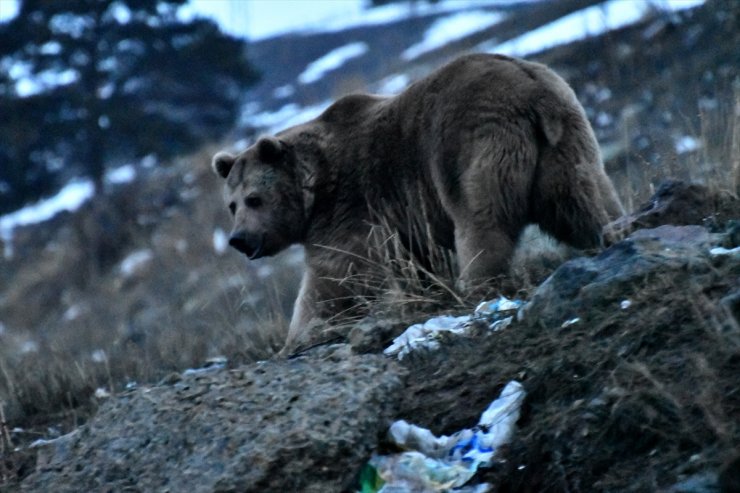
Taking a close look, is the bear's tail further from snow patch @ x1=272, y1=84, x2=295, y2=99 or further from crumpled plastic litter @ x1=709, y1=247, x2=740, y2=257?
snow patch @ x1=272, y1=84, x2=295, y2=99

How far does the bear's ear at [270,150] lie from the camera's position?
7766 millimetres

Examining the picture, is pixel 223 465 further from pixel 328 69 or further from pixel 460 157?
pixel 328 69

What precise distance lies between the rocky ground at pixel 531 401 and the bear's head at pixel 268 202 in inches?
99.4

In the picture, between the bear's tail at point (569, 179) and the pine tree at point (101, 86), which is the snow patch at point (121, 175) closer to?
the pine tree at point (101, 86)

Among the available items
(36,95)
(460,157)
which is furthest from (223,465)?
(36,95)

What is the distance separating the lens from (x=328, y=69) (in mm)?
36500

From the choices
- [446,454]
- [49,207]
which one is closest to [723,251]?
[446,454]

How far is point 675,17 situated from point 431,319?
1290cm

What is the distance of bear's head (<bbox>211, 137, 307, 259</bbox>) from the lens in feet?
25.5

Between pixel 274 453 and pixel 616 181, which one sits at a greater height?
pixel 274 453

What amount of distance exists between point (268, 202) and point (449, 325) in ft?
8.33

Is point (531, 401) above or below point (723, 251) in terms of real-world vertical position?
below

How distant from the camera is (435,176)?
673 centimetres

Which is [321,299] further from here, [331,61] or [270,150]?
[331,61]
